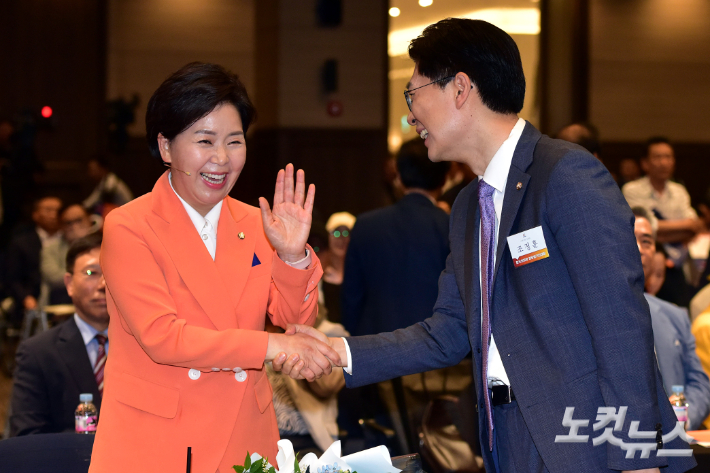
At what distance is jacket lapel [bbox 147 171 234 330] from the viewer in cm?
175

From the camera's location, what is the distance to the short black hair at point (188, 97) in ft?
5.89

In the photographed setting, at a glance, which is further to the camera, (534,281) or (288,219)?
(288,219)

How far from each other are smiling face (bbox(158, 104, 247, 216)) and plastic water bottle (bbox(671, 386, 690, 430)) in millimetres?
1977

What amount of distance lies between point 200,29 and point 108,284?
34.0 feet

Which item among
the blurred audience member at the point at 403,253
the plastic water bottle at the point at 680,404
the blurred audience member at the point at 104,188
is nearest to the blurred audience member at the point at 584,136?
the blurred audience member at the point at 403,253

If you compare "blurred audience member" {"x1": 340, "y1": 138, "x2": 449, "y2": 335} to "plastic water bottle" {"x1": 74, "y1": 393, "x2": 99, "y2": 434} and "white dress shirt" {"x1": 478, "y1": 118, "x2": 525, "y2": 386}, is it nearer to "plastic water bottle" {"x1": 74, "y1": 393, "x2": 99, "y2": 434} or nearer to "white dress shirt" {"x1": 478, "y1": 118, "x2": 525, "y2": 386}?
"plastic water bottle" {"x1": 74, "y1": 393, "x2": 99, "y2": 434}

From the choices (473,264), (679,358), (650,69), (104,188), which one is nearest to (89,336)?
(473,264)

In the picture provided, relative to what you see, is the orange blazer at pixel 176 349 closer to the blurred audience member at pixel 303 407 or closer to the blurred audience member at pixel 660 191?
the blurred audience member at pixel 303 407

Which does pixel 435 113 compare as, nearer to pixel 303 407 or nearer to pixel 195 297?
pixel 195 297

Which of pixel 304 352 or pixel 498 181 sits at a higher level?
pixel 498 181

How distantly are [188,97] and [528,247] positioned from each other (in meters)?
0.83

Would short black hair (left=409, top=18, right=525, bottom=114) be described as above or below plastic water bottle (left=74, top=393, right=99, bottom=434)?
above

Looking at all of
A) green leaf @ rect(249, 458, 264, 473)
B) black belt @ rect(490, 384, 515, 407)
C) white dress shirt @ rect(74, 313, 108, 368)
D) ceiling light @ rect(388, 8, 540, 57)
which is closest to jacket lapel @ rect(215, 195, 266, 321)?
green leaf @ rect(249, 458, 264, 473)

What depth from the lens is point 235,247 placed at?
1855 millimetres
